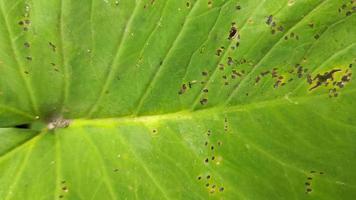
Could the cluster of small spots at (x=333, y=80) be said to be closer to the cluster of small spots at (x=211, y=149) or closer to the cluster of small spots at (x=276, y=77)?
the cluster of small spots at (x=276, y=77)

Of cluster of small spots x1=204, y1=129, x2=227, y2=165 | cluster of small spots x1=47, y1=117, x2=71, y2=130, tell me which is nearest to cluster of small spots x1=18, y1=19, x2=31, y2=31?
cluster of small spots x1=47, y1=117, x2=71, y2=130

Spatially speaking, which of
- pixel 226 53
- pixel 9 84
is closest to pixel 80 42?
pixel 9 84

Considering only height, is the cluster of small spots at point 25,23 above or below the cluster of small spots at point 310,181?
above

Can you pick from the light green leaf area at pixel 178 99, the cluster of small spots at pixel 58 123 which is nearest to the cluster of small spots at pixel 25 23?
the light green leaf area at pixel 178 99

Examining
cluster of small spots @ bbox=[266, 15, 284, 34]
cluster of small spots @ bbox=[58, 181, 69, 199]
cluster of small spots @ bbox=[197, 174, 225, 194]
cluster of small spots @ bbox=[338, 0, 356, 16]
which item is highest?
cluster of small spots @ bbox=[338, 0, 356, 16]

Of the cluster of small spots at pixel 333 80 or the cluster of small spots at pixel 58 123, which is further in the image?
the cluster of small spots at pixel 58 123

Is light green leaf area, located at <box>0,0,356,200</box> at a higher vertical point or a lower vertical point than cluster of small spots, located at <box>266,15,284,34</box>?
lower

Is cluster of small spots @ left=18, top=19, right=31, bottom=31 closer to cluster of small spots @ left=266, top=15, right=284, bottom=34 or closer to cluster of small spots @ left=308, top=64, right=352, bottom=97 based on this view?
cluster of small spots @ left=266, top=15, right=284, bottom=34

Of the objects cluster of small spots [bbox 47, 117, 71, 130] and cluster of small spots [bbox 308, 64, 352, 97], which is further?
cluster of small spots [bbox 47, 117, 71, 130]
